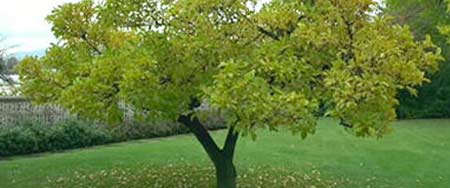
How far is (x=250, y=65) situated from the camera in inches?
232

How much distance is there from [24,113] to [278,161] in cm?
567

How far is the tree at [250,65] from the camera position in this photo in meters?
5.42

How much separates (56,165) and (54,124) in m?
3.29

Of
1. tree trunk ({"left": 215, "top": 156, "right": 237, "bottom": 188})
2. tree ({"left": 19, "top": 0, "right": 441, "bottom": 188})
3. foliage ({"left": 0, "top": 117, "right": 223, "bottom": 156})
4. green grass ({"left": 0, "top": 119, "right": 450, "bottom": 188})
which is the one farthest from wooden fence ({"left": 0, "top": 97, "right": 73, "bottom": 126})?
tree ({"left": 19, "top": 0, "right": 441, "bottom": 188})

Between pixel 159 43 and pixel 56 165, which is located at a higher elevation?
pixel 159 43

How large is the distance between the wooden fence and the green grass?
1.45 meters

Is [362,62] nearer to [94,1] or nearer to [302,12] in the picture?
[302,12]

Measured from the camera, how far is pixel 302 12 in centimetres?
643

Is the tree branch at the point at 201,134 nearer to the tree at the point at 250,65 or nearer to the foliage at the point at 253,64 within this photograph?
the tree at the point at 250,65

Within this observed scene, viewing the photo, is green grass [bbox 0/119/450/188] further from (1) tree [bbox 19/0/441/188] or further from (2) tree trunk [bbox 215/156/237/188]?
(1) tree [bbox 19/0/441/188]

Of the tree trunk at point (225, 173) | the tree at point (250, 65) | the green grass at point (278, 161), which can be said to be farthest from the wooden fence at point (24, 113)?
the tree at point (250, 65)

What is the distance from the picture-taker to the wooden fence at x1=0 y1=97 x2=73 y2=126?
514 inches

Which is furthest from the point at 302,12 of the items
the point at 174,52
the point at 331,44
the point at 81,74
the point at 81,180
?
the point at 81,180

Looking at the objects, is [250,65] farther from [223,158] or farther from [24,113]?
[24,113]
